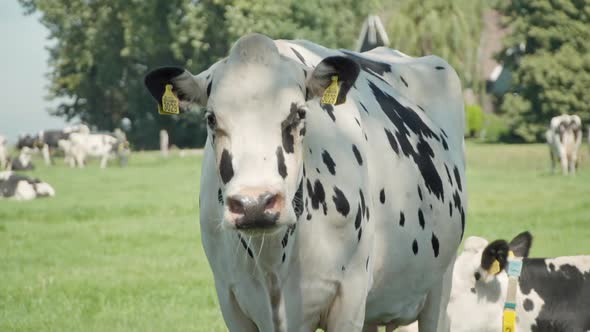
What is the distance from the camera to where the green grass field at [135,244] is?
9.59 metres

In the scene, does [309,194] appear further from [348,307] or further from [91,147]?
[91,147]

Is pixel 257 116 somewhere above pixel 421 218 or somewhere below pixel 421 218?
above

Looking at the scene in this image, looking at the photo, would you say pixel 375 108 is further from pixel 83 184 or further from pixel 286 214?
pixel 83 184

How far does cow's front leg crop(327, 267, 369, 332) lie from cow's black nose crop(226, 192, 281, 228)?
2.81 ft

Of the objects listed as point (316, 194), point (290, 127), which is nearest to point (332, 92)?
point (290, 127)

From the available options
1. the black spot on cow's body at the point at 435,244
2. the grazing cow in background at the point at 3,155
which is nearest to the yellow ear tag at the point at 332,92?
the black spot on cow's body at the point at 435,244

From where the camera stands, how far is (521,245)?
7.82 m

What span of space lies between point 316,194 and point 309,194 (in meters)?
0.04

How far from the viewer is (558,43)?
59.2m

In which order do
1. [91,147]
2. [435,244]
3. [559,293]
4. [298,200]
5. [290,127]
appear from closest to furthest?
[290,127] → [298,200] → [435,244] → [559,293] → [91,147]

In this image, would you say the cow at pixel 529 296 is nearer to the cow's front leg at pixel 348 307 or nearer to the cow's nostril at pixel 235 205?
the cow's front leg at pixel 348 307

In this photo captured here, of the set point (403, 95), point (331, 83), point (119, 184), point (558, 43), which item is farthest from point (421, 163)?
point (558, 43)

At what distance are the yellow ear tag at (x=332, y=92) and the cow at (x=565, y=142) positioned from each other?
83.8ft

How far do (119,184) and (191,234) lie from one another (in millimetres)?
12638
